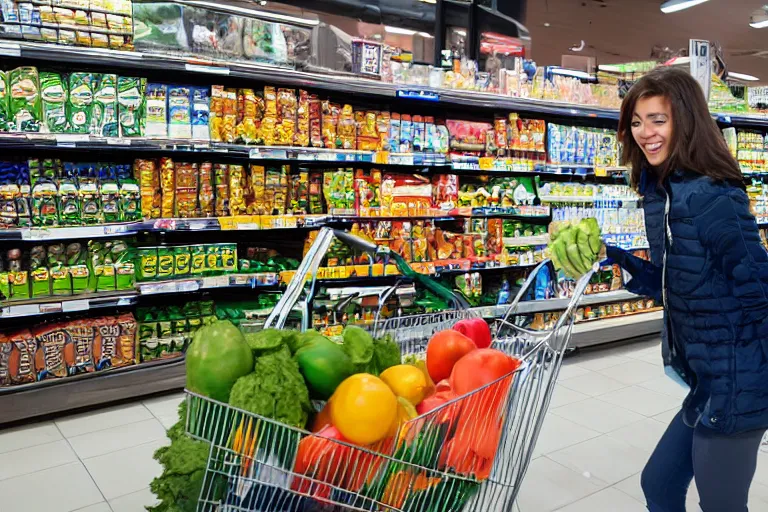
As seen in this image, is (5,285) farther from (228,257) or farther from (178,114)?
(178,114)

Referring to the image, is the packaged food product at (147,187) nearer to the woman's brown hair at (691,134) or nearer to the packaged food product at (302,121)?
the packaged food product at (302,121)

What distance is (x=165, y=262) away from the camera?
10.4 feet

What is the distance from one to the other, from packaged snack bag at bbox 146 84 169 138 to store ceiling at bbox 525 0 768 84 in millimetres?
7479

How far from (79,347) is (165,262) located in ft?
1.94

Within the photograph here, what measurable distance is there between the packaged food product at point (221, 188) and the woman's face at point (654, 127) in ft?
7.55

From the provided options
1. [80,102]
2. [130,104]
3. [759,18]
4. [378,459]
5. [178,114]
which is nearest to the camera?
[378,459]

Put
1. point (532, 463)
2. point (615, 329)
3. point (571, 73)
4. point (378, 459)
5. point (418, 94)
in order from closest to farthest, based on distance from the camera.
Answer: point (378, 459) → point (532, 463) → point (418, 94) → point (615, 329) → point (571, 73)

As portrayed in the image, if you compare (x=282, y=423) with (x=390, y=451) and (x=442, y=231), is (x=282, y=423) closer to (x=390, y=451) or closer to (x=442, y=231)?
(x=390, y=451)

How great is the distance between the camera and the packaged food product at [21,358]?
2830mm

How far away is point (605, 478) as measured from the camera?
2.51 m

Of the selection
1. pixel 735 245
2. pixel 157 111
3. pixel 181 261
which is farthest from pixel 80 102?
pixel 735 245

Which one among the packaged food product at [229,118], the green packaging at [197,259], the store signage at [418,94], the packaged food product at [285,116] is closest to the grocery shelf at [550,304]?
the store signage at [418,94]

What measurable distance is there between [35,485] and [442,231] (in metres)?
2.65

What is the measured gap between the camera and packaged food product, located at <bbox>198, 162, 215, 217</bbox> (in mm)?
3199
